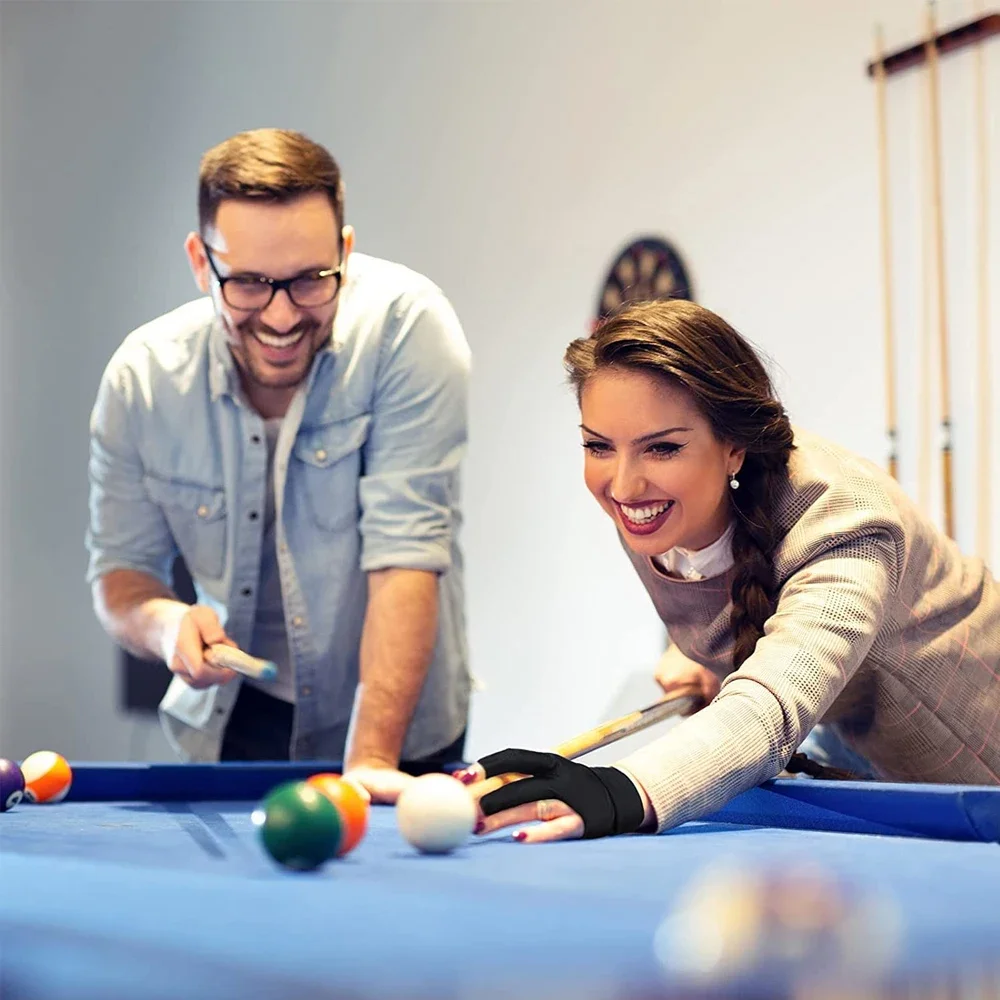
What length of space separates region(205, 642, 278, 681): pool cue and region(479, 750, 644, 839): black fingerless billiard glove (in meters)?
0.57

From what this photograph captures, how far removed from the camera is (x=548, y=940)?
890 mm

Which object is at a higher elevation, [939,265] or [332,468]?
[939,265]

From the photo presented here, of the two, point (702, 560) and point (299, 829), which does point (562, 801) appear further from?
point (702, 560)

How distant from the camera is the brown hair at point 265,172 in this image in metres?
2.21

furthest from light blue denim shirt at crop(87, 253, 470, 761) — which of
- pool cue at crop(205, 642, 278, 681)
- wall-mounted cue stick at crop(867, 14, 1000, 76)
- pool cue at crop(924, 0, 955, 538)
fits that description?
wall-mounted cue stick at crop(867, 14, 1000, 76)

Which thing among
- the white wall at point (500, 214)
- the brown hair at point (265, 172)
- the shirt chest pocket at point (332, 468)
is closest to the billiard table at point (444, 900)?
the shirt chest pocket at point (332, 468)

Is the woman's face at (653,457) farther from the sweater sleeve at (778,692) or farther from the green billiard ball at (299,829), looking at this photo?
the green billiard ball at (299,829)

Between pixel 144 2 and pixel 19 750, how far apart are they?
3.42m

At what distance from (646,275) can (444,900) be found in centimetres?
349

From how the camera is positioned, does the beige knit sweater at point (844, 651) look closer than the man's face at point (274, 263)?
Yes

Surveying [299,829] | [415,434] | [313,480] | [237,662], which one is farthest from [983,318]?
[299,829]

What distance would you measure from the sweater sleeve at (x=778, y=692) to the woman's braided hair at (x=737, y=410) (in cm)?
9

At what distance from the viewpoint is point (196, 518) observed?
2566mm

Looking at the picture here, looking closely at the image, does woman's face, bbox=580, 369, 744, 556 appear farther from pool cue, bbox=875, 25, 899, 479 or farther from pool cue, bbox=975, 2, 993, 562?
pool cue, bbox=875, 25, 899, 479
